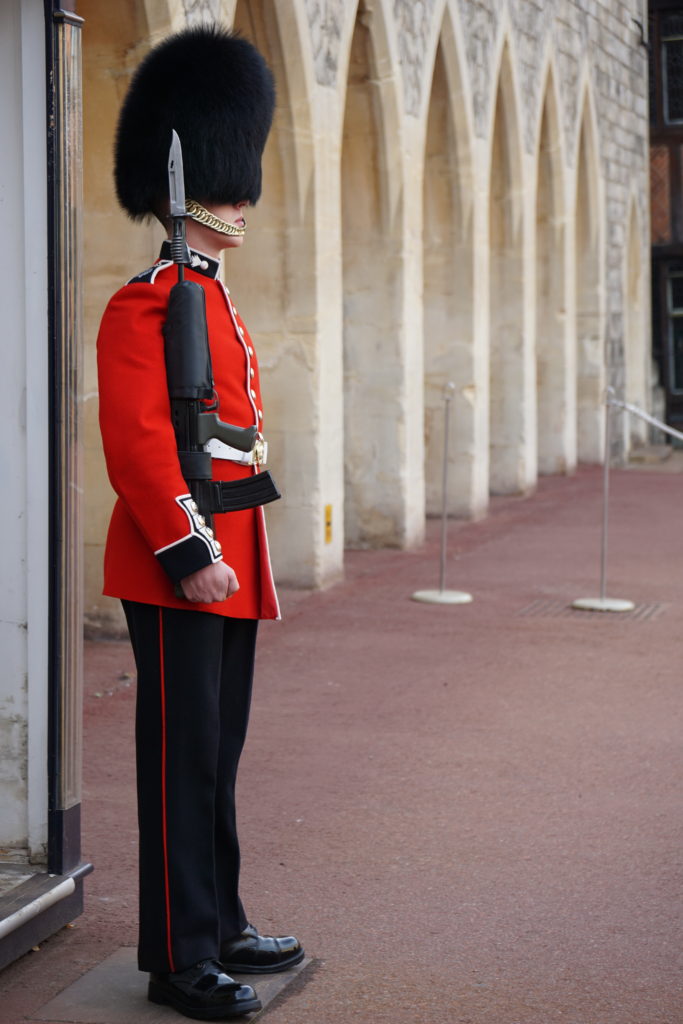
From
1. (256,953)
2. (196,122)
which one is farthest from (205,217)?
(256,953)

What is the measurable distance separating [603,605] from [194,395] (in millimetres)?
5393

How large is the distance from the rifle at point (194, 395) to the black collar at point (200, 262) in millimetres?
44

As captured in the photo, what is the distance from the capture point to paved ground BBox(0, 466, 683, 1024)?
3.27 meters

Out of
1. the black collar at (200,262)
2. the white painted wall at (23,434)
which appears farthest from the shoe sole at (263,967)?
the black collar at (200,262)

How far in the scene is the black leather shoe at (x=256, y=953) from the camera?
3232 millimetres

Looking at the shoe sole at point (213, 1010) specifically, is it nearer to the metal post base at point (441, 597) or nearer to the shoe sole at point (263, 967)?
the shoe sole at point (263, 967)

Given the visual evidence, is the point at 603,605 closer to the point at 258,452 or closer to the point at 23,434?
the point at 23,434

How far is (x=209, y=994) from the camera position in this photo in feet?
9.87

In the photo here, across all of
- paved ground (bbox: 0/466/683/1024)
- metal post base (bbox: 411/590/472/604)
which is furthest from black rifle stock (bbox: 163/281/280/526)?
metal post base (bbox: 411/590/472/604)

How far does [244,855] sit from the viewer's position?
4.17 meters

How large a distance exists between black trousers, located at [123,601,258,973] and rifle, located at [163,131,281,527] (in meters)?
0.23

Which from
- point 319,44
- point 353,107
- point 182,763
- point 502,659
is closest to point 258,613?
point 182,763

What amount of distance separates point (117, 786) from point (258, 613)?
1.88 metres

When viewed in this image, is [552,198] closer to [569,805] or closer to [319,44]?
[319,44]
